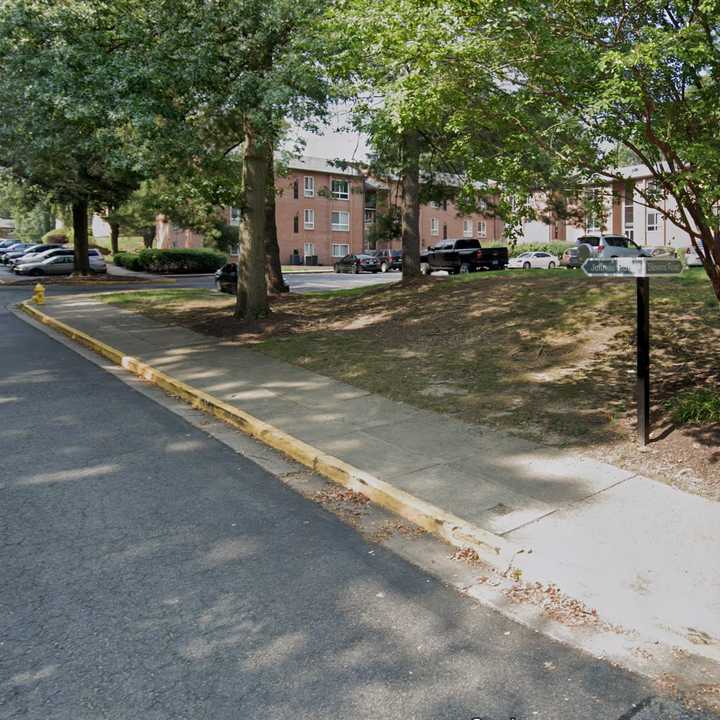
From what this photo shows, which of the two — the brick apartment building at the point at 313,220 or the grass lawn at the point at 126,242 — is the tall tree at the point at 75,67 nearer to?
the brick apartment building at the point at 313,220

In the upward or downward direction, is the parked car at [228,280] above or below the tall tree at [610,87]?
below

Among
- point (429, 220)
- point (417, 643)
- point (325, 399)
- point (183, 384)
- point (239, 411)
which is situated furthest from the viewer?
point (429, 220)

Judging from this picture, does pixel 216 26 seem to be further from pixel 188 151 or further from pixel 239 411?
pixel 239 411

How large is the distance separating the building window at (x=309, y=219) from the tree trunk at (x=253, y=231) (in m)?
48.4

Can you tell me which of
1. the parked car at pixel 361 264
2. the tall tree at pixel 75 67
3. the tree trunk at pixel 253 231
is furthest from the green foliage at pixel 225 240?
the tall tree at pixel 75 67

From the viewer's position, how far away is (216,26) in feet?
41.2

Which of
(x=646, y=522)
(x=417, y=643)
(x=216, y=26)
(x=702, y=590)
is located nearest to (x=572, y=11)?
(x=646, y=522)

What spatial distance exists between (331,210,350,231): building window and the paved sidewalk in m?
Answer: 56.9

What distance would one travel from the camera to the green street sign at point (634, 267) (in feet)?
22.3

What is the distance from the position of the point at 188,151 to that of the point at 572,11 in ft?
24.6

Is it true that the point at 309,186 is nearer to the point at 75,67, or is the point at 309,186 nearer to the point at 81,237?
the point at 81,237

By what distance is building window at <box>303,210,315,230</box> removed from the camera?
63.6 meters

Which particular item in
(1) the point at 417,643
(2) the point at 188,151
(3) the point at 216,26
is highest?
(3) the point at 216,26

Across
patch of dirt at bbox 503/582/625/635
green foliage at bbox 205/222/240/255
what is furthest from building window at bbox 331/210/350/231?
patch of dirt at bbox 503/582/625/635
